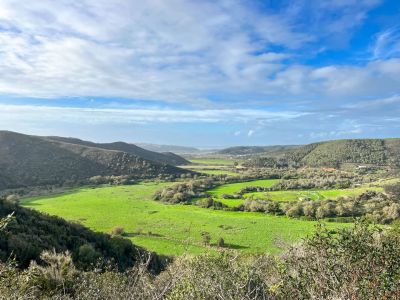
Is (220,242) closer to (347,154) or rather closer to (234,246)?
(234,246)

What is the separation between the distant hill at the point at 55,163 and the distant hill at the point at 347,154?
69.3 m

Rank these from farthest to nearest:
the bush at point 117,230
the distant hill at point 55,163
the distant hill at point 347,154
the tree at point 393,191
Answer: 1. the distant hill at point 347,154
2. the distant hill at point 55,163
3. the tree at point 393,191
4. the bush at point 117,230

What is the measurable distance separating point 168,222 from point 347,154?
426 feet

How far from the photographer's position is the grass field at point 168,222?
4138cm

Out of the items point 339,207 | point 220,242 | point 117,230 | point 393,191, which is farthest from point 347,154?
point 117,230

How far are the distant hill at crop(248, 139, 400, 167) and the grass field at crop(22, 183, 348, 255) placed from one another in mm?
103557

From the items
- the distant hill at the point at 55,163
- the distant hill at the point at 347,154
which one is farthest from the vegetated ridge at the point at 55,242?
the distant hill at the point at 347,154

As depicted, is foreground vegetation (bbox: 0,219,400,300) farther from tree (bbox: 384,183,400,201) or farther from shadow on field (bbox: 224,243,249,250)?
tree (bbox: 384,183,400,201)

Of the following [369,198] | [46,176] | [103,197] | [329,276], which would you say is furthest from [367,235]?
[46,176]

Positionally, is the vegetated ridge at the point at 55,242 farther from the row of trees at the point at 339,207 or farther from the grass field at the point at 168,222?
the row of trees at the point at 339,207

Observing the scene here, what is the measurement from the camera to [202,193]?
80750mm

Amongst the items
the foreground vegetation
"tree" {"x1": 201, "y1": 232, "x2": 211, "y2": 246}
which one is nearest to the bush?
"tree" {"x1": 201, "y1": 232, "x2": 211, "y2": 246}

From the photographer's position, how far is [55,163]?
98.7 meters

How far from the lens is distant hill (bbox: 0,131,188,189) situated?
8644 cm
